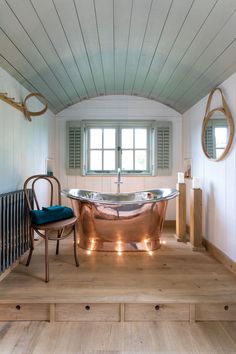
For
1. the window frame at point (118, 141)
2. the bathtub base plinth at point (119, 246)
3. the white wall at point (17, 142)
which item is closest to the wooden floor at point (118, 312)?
A: the bathtub base plinth at point (119, 246)

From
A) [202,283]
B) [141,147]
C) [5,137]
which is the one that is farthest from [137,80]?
[202,283]

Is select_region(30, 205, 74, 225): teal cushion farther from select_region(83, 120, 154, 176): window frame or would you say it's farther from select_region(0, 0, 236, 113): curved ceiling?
select_region(83, 120, 154, 176): window frame

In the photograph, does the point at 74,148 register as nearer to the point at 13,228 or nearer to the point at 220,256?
the point at 13,228

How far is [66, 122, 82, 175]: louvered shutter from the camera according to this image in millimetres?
4234

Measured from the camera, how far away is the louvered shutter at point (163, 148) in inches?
167

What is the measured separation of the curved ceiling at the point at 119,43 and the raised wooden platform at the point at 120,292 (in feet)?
6.63

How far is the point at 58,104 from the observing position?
3.87 m

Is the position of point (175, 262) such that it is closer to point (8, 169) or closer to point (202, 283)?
point (202, 283)

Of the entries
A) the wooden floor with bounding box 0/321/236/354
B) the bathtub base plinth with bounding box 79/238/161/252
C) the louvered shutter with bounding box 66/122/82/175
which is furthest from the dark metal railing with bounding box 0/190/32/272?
the louvered shutter with bounding box 66/122/82/175

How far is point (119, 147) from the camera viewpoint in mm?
4285

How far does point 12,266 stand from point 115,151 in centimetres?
251

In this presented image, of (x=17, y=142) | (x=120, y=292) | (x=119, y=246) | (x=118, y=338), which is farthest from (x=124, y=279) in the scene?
(x=17, y=142)

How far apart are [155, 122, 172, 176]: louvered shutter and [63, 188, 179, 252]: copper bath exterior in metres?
1.22

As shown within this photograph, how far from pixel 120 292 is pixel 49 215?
3.33 feet
